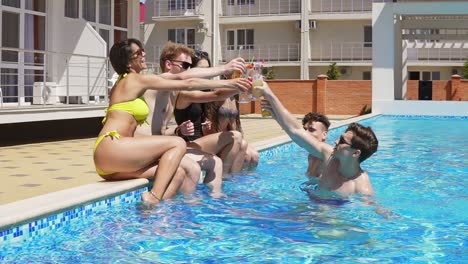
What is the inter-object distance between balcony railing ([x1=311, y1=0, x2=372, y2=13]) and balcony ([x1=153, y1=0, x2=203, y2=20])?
7.69 meters

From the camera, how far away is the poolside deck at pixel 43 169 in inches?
225

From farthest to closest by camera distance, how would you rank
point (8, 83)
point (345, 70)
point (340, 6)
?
point (345, 70) → point (340, 6) → point (8, 83)

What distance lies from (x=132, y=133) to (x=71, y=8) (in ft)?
38.9

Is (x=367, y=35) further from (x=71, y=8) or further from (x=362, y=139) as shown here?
(x=362, y=139)

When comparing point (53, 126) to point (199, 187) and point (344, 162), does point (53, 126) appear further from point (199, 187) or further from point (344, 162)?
point (344, 162)

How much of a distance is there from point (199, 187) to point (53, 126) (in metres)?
8.68

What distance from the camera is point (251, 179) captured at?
6863mm

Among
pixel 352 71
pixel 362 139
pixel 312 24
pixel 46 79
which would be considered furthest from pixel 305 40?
pixel 362 139

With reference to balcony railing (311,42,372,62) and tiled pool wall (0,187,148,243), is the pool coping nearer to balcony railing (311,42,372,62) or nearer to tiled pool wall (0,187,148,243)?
tiled pool wall (0,187,148,243)

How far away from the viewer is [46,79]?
14.9m

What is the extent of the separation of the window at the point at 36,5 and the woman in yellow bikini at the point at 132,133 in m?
10.2

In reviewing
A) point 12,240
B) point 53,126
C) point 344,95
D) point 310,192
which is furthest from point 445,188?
point 344,95

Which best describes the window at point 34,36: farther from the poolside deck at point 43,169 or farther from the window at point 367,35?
the window at point 367,35

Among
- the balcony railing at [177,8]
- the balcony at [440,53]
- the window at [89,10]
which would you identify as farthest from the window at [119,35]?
the balcony at [440,53]
